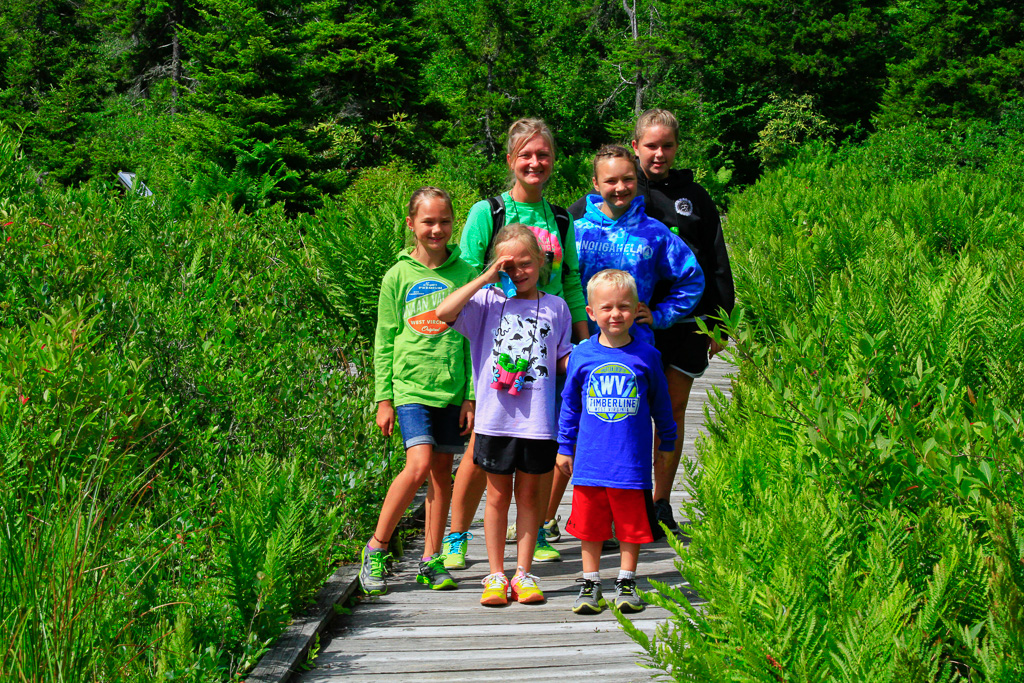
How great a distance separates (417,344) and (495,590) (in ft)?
4.11

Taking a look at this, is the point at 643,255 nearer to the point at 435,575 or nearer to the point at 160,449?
the point at 435,575

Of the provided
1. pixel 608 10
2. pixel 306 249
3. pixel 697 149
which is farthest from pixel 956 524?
pixel 608 10

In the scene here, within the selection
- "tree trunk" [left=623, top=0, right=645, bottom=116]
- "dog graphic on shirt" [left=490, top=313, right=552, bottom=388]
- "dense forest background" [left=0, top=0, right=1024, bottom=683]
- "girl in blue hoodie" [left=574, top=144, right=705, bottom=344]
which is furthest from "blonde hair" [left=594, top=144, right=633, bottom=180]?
"tree trunk" [left=623, top=0, right=645, bottom=116]

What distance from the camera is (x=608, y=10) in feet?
140

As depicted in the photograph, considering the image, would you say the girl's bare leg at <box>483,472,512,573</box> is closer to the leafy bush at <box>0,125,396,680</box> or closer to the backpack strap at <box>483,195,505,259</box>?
the leafy bush at <box>0,125,396,680</box>

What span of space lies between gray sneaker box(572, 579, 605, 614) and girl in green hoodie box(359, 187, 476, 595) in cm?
72

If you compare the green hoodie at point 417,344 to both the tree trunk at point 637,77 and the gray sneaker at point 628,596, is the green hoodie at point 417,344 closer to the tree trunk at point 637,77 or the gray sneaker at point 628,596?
the gray sneaker at point 628,596

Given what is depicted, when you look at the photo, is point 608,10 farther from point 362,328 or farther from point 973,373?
point 973,373

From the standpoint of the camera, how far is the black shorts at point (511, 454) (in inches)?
161

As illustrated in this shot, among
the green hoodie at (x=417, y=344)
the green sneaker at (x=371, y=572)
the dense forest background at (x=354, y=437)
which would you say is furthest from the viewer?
the green hoodie at (x=417, y=344)

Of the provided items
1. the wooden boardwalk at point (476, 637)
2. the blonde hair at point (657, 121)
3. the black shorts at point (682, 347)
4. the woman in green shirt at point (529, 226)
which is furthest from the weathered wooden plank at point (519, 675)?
the blonde hair at point (657, 121)

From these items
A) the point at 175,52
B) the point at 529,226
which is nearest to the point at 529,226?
the point at 529,226

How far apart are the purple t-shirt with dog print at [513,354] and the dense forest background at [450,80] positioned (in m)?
11.4

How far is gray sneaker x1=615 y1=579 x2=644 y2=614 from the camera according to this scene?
397 centimetres
